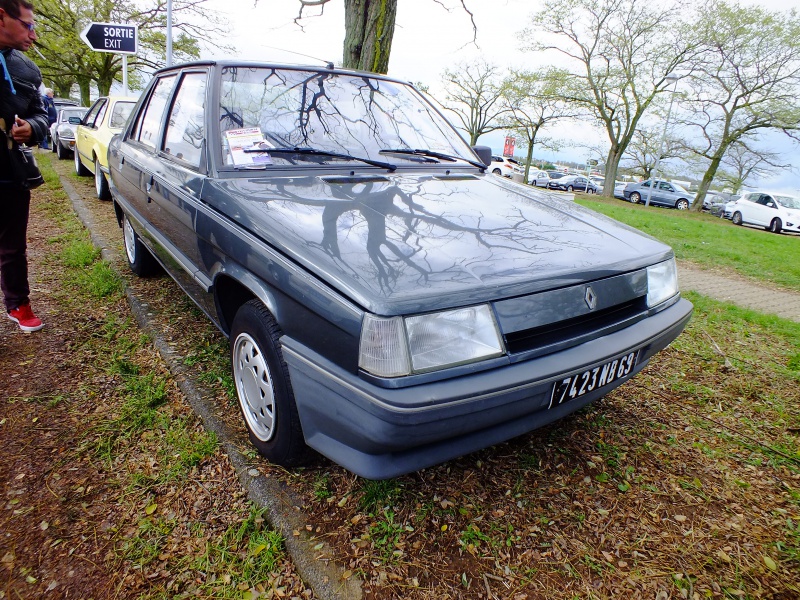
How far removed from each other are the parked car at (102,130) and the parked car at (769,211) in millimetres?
21065

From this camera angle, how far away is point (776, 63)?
2077 centimetres

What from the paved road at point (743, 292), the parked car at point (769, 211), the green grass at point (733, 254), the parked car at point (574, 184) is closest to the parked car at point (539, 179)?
the parked car at point (574, 184)

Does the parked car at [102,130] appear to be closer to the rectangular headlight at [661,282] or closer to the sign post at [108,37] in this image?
the sign post at [108,37]

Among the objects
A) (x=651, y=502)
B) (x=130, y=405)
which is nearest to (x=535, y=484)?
(x=651, y=502)

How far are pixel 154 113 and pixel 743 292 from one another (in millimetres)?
5922

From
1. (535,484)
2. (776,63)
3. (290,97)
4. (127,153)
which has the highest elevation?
(776,63)

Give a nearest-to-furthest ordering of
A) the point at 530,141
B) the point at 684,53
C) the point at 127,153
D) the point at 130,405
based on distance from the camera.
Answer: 1. the point at 130,405
2. the point at 127,153
3. the point at 684,53
4. the point at 530,141

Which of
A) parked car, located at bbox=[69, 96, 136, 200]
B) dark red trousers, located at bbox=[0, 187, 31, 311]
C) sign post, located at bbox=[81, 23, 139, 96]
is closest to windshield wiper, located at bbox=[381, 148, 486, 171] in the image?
dark red trousers, located at bbox=[0, 187, 31, 311]

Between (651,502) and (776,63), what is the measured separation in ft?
85.8

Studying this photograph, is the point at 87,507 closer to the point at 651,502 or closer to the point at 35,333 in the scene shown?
the point at 35,333

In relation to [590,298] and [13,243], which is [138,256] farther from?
[590,298]

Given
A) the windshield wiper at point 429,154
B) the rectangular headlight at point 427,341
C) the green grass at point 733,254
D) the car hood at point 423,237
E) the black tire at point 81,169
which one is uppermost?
the windshield wiper at point 429,154

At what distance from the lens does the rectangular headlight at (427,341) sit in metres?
1.43

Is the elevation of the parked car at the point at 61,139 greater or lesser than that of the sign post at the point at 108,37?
lesser
